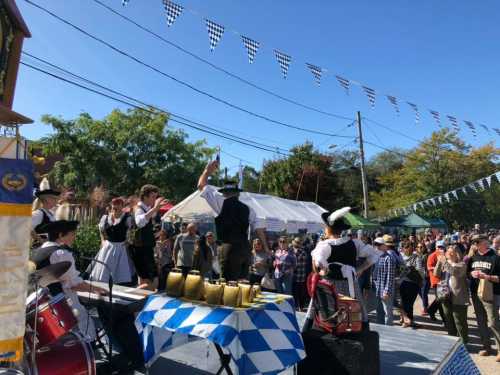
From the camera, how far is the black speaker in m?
2.76

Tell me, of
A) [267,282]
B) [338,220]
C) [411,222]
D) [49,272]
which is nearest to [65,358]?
[49,272]

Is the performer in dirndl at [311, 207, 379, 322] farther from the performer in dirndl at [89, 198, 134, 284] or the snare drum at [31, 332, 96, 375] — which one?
the performer in dirndl at [89, 198, 134, 284]

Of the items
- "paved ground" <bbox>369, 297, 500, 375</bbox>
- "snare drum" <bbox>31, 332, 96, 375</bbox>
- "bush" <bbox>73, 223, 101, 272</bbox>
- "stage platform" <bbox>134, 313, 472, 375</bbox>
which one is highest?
"bush" <bbox>73, 223, 101, 272</bbox>

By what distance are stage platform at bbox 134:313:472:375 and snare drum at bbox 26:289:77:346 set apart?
1306 millimetres

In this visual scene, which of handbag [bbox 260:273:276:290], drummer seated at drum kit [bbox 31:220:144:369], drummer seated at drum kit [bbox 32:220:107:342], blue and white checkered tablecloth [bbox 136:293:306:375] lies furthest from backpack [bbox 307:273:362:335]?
handbag [bbox 260:273:276:290]

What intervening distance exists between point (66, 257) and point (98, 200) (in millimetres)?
11120

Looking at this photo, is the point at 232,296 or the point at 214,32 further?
the point at 214,32

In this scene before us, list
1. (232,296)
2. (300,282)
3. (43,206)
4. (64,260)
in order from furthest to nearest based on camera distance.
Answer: (300,282), (43,206), (64,260), (232,296)

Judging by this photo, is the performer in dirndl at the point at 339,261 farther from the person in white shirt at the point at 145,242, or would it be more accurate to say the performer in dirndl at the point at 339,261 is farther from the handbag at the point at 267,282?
the handbag at the point at 267,282

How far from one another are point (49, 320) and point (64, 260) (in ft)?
2.67

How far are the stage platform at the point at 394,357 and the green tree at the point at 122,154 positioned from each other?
18.1m

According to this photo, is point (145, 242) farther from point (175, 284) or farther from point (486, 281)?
point (486, 281)

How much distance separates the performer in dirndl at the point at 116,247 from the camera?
4.42m

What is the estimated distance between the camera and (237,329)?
2244 millimetres
